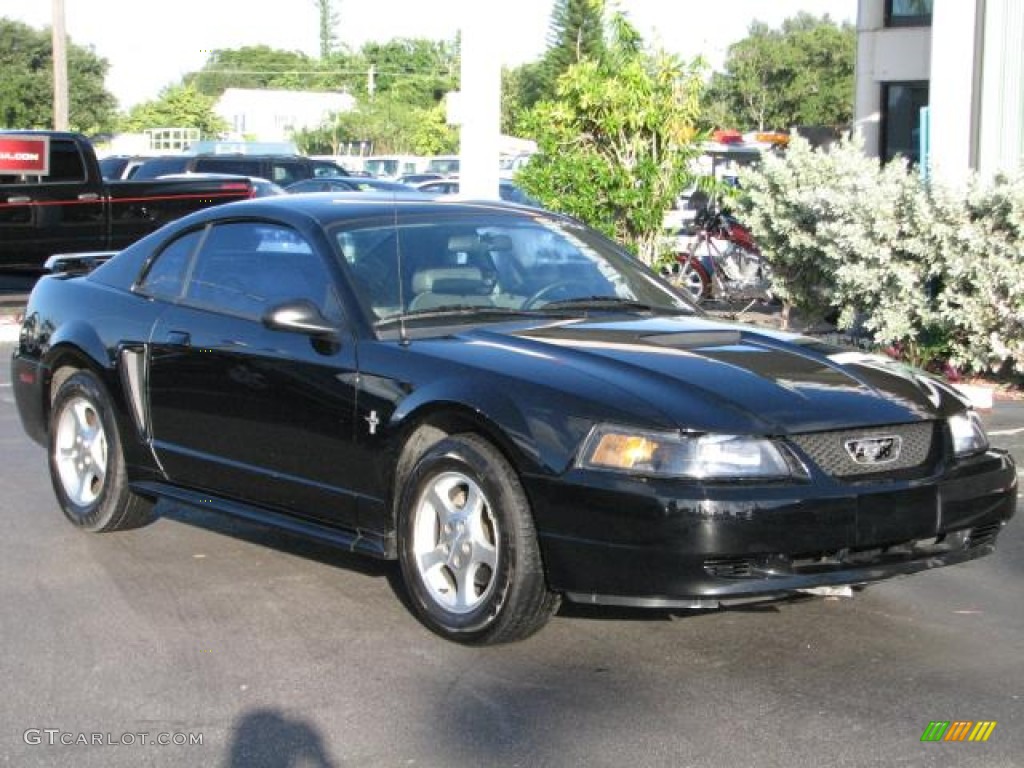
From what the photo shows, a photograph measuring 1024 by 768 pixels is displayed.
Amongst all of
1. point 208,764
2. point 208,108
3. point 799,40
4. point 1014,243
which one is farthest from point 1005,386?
point 208,108

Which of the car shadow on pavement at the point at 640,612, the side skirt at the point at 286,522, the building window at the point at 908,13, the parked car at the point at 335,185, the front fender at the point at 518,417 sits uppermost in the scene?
the building window at the point at 908,13

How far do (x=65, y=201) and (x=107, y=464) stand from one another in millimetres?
12407

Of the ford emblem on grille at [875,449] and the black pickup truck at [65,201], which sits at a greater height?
the black pickup truck at [65,201]

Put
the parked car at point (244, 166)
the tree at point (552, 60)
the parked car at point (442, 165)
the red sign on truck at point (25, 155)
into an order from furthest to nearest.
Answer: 1. the tree at point (552, 60)
2. the parked car at point (442, 165)
3. the parked car at point (244, 166)
4. the red sign on truck at point (25, 155)

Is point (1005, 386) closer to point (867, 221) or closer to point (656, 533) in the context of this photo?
point (867, 221)

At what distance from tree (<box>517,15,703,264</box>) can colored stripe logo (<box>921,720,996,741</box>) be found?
7.54 meters

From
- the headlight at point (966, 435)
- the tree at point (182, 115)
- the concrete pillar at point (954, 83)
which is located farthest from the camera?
the tree at point (182, 115)

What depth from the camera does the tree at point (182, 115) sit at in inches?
3297

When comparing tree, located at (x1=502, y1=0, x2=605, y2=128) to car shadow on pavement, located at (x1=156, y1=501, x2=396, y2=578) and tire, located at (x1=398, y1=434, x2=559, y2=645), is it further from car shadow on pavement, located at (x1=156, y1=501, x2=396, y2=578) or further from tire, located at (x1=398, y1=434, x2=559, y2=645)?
tire, located at (x1=398, y1=434, x2=559, y2=645)

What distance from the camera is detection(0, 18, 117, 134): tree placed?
64.8 metres

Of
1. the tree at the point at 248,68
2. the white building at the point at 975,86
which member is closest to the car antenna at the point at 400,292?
the white building at the point at 975,86

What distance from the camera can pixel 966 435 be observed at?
550 cm

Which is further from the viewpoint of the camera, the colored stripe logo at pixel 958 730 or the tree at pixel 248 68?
the tree at pixel 248 68

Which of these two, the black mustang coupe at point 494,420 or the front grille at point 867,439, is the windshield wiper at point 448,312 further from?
the front grille at point 867,439
